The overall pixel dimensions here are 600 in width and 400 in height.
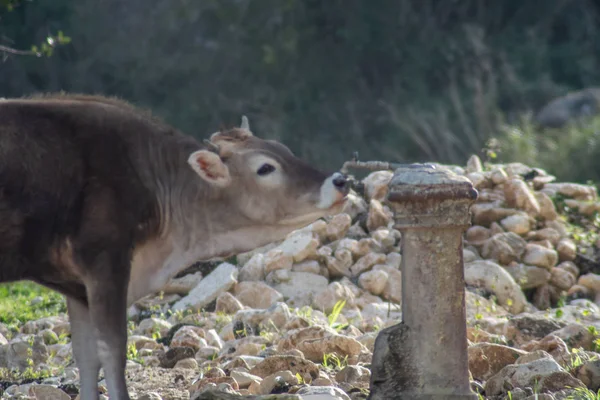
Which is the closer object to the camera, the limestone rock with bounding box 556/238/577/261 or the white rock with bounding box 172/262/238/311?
the white rock with bounding box 172/262/238/311

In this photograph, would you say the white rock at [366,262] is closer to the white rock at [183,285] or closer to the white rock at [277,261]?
the white rock at [277,261]

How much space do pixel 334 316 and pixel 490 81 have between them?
55.3ft

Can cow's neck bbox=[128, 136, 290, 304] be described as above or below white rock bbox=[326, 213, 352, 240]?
below

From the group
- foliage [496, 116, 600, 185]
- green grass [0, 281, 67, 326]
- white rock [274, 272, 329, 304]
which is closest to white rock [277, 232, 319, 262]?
white rock [274, 272, 329, 304]

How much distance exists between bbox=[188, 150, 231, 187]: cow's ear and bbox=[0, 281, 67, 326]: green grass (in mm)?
4123

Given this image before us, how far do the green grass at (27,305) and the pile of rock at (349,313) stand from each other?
0.54 m

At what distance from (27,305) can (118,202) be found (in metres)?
5.10

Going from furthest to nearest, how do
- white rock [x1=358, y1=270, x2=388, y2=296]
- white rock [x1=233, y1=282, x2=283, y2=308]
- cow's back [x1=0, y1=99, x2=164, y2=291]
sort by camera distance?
white rock [x1=358, y1=270, x2=388, y2=296] < white rock [x1=233, y1=282, x2=283, y2=308] < cow's back [x1=0, y1=99, x2=164, y2=291]

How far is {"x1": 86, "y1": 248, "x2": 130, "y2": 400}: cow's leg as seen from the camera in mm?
6098

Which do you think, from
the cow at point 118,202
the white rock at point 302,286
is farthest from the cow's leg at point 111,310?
the white rock at point 302,286

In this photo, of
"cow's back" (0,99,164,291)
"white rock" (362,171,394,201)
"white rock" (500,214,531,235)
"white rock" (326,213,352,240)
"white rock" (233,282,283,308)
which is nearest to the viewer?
"cow's back" (0,99,164,291)

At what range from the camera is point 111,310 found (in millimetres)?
6133

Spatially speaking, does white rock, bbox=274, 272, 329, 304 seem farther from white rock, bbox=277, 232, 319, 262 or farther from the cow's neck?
the cow's neck

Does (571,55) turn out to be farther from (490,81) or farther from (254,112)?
(254,112)
